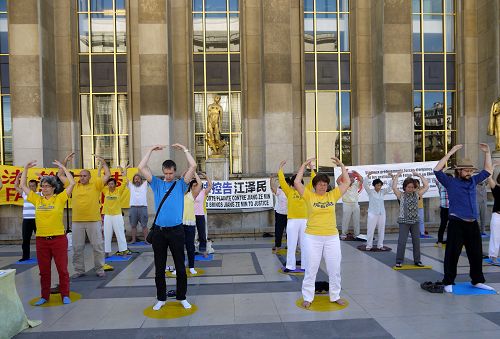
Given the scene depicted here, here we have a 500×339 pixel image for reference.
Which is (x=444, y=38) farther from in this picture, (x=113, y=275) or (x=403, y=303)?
(x=113, y=275)

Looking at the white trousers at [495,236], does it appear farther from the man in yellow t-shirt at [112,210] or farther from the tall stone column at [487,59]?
the tall stone column at [487,59]

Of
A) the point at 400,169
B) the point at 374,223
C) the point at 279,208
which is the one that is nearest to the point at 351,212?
the point at 374,223

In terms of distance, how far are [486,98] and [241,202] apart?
11925mm

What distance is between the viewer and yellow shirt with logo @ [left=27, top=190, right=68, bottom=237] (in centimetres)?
596

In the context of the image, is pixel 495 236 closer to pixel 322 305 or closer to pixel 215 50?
pixel 322 305

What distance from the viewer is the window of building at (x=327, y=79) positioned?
56.3ft

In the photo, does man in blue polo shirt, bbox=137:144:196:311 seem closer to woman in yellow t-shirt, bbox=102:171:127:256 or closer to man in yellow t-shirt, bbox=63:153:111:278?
man in yellow t-shirt, bbox=63:153:111:278

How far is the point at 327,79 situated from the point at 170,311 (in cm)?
1387

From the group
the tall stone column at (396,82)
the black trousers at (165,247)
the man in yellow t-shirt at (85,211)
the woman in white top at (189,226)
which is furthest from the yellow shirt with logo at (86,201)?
the tall stone column at (396,82)

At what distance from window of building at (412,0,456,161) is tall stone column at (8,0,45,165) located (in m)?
15.6

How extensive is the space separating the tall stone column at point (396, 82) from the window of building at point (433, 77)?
5.42 ft

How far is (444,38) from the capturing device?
17.5 meters

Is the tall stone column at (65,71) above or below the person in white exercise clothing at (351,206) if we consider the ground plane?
above

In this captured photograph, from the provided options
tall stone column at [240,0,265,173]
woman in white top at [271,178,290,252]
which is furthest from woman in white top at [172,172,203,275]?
tall stone column at [240,0,265,173]
